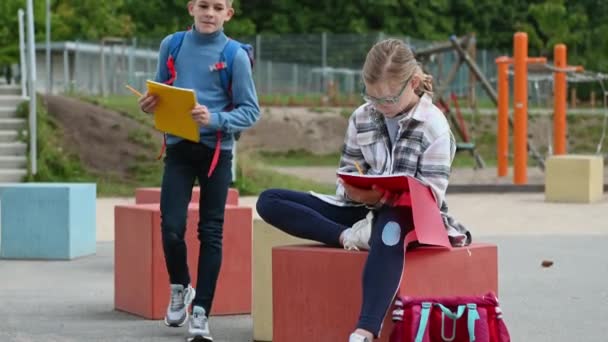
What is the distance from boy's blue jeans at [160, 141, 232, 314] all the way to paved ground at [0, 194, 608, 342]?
1.15 feet

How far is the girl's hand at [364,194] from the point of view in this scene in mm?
6059

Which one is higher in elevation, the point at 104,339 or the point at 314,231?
the point at 314,231

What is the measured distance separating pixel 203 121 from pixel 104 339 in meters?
1.25

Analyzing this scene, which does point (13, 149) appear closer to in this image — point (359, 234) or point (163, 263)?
point (163, 263)

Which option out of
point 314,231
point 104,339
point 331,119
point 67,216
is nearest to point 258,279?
point 104,339

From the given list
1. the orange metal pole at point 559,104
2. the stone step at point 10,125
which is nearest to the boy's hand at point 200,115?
the stone step at point 10,125

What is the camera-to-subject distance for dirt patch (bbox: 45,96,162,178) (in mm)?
22234

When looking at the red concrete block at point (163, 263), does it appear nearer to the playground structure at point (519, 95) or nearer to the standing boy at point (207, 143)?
the standing boy at point (207, 143)

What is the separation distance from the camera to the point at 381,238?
596cm

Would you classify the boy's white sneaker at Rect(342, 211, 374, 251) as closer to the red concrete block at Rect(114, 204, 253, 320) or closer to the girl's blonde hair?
the girl's blonde hair

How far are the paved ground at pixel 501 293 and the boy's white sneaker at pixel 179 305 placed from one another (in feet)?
0.23

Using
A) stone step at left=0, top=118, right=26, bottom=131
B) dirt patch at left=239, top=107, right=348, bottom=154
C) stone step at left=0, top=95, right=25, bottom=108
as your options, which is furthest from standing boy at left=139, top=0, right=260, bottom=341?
dirt patch at left=239, top=107, right=348, bottom=154

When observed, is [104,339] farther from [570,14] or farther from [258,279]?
[570,14]

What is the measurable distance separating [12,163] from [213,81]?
1399 cm
